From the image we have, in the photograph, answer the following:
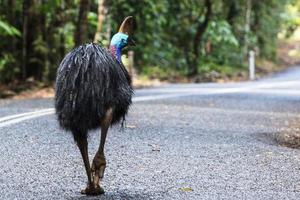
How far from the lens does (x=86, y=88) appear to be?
555 cm

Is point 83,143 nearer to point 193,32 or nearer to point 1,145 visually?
point 1,145

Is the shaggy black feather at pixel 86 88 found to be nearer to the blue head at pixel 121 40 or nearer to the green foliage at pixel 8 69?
the blue head at pixel 121 40

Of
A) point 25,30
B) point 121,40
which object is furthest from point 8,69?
point 121,40

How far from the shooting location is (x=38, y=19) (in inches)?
807

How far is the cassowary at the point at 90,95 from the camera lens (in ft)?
18.2

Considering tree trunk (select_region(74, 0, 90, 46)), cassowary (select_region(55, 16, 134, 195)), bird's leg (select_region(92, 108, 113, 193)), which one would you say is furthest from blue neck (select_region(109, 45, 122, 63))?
tree trunk (select_region(74, 0, 90, 46))

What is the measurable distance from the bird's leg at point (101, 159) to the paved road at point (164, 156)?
0.27 metres

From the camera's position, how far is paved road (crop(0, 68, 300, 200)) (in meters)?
6.19

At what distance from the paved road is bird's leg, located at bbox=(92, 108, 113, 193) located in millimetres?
272

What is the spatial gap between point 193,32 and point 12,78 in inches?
563

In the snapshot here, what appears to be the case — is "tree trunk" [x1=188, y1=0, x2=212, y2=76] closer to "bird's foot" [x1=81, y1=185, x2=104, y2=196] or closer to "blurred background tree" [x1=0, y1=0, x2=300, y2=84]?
"blurred background tree" [x1=0, y1=0, x2=300, y2=84]

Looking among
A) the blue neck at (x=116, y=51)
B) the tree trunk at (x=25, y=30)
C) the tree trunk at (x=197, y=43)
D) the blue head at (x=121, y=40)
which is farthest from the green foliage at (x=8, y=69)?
the blue neck at (x=116, y=51)

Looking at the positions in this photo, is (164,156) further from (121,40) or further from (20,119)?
(20,119)

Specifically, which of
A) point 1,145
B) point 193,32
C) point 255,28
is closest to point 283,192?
point 1,145
